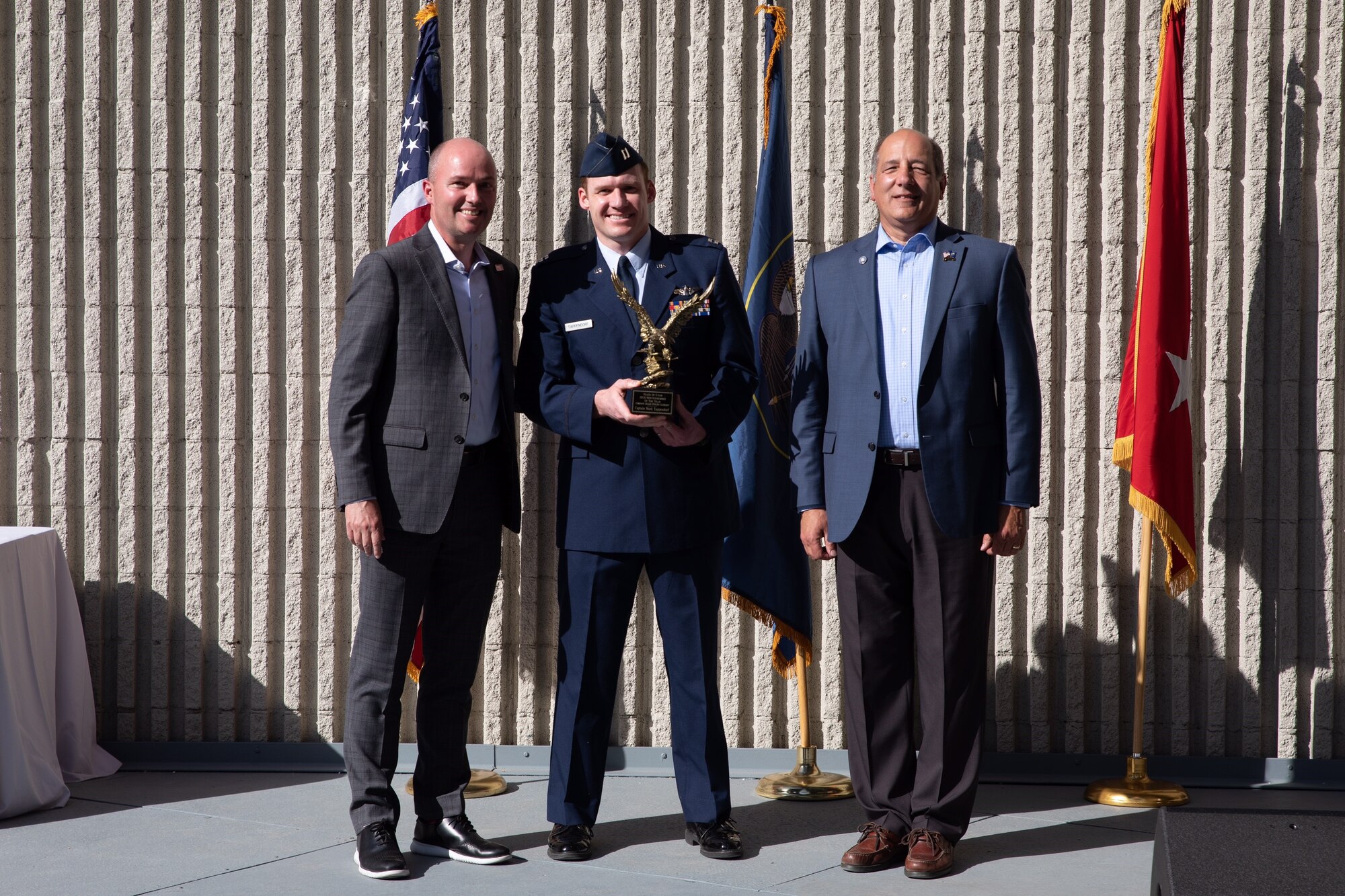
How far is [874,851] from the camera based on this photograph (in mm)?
3285

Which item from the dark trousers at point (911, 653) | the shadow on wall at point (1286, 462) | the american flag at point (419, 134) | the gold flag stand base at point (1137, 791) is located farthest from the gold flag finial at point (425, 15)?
the gold flag stand base at point (1137, 791)

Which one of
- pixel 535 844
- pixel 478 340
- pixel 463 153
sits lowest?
pixel 535 844

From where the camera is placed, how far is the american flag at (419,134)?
406cm

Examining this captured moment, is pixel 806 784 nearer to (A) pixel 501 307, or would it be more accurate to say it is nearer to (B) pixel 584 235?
(A) pixel 501 307

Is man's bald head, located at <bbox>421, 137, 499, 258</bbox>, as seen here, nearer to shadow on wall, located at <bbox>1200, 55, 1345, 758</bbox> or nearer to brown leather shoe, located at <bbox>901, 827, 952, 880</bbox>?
brown leather shoe, located at <bbox>901, 827, 952, 880</bbox>

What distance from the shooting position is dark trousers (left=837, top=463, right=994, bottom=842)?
3.34 m

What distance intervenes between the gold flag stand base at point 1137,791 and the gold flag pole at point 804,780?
2.59ft

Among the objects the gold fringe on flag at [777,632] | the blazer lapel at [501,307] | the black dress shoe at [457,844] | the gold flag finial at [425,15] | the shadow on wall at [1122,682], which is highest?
the gold flag finial at [425,15]

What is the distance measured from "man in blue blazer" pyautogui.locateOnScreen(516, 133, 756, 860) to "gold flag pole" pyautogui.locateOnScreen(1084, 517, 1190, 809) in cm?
134

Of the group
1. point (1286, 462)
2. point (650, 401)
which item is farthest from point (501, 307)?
point (1286, 462)

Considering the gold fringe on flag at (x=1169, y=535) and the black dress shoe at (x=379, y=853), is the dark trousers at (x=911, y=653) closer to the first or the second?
the gold fringe on flag at (x=1169, y=535)

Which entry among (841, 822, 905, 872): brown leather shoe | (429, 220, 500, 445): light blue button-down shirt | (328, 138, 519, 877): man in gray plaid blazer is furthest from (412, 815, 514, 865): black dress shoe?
(429, 220, 500, 445): light blue button-down shirt

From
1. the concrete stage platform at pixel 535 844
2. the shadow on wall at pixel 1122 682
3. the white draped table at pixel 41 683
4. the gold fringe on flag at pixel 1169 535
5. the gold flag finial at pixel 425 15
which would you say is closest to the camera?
the concrete stage platform at pixel 535 844

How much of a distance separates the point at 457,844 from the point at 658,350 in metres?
1.44
